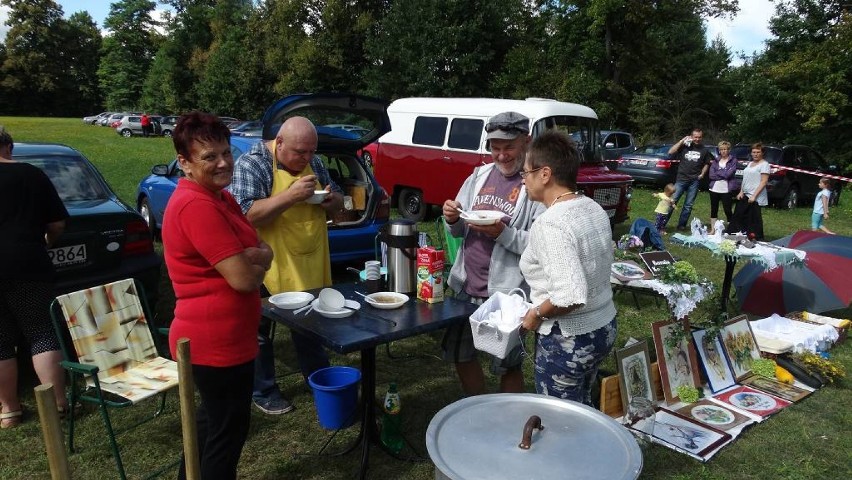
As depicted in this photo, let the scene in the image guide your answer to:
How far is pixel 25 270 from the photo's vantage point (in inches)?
119

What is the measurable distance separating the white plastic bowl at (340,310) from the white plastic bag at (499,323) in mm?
607

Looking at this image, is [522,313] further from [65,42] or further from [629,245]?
[65,42]

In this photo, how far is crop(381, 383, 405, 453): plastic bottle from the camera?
310 centimetres

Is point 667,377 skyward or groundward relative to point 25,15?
groundward

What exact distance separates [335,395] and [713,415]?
8.47 ft

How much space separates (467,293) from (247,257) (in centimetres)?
149

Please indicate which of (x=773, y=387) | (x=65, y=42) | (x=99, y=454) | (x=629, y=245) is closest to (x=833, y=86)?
(x=629, y=245)

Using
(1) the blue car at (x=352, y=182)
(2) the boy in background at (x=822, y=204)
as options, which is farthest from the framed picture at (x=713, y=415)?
(2) the boy in background at (x=822, y=204)

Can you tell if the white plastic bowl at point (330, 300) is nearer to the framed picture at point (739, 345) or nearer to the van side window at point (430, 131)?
the framed picture at point (739, 345)

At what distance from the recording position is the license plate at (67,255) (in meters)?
3.64

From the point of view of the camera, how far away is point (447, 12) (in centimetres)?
2420

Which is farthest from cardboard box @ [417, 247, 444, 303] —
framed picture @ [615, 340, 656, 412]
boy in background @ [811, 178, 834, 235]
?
boy in background @ [811, 178, 834, 235]

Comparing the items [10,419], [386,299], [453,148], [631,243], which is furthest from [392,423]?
[453,148]

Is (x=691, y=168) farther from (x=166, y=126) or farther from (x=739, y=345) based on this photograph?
(x=166, y=126)
